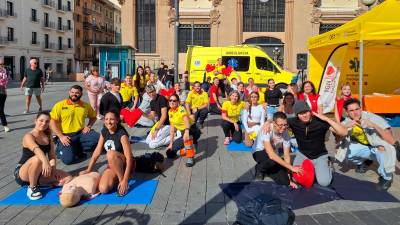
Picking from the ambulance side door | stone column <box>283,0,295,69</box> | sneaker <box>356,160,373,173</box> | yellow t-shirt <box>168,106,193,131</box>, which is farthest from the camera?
stone column <box>283,0,295,69</box>

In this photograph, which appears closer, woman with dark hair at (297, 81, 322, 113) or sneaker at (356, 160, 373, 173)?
sneaker at (356, 160, 373, 173)

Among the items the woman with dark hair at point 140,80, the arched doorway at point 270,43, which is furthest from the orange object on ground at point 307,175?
the arched doorway at point 270,43

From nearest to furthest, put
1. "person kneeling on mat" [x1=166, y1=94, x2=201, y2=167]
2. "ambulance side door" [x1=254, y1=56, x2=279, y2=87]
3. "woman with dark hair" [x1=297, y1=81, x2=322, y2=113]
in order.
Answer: "person kneeling on mat" [x1=166, y1=94, x2=201, y2=167], "woman with dark hair" [x1=297, y1=81, x2=322, y2=113], "ambulance side door" [x1=254, y1=56, x2=279, y2=87]

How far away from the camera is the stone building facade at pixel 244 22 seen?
117 ft

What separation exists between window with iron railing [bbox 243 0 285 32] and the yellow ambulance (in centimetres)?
1658

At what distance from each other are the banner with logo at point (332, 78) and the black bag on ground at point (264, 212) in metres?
9.03

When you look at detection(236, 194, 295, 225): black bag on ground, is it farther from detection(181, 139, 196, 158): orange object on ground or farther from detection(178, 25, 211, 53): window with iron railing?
detection(178, 25, 211, 53): window with iron railing

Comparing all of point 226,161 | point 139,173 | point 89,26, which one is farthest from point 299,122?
point 89,26

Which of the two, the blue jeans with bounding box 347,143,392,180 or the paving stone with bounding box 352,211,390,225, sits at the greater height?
the blue jeans with bounding box 347,143,392,180

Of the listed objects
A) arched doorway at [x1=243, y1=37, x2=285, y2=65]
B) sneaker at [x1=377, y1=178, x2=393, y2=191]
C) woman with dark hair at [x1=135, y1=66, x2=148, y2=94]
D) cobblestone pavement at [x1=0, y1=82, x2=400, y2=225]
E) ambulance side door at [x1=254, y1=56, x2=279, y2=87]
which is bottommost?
cobblestone pavement at [x1=0, y1=82, x2=400, y2=225]

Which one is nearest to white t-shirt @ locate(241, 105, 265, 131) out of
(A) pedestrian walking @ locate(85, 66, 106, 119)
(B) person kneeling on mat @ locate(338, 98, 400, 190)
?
(B) person kneeling on mat @ locate(338, 98, 400, 190)

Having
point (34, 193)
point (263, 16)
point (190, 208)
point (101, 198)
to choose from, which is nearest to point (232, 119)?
point (190, 208)

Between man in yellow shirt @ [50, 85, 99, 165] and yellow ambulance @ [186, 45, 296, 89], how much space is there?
1321 centimetres

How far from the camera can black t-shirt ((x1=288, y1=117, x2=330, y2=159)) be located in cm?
578
